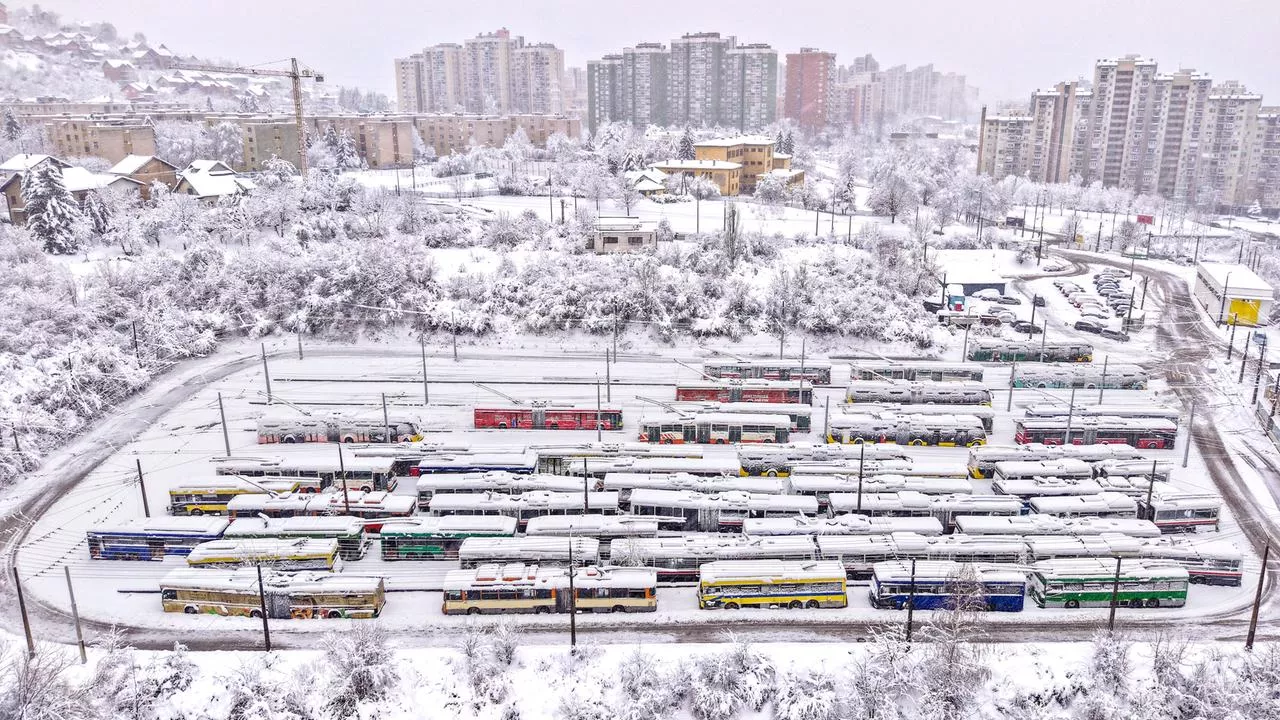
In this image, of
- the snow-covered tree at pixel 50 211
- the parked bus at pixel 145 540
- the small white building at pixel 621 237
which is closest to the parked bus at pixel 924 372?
the small white building at pixel 621 237

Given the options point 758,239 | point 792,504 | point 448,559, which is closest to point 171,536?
point 448,559

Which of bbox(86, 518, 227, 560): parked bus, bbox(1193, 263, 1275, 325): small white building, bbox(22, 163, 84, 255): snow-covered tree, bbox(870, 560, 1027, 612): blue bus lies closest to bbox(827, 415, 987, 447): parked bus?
bbox(870, 560, 1027, 612): blue bus

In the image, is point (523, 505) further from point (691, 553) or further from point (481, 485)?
point (691, 553)

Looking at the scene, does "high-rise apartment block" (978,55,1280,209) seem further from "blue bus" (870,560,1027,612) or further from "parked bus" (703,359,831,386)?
"blue bus" (870,560,1027,612)

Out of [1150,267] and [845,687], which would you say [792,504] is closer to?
[845,687]

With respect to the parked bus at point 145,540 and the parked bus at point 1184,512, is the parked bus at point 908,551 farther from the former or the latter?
the parked bus at point 145,540
